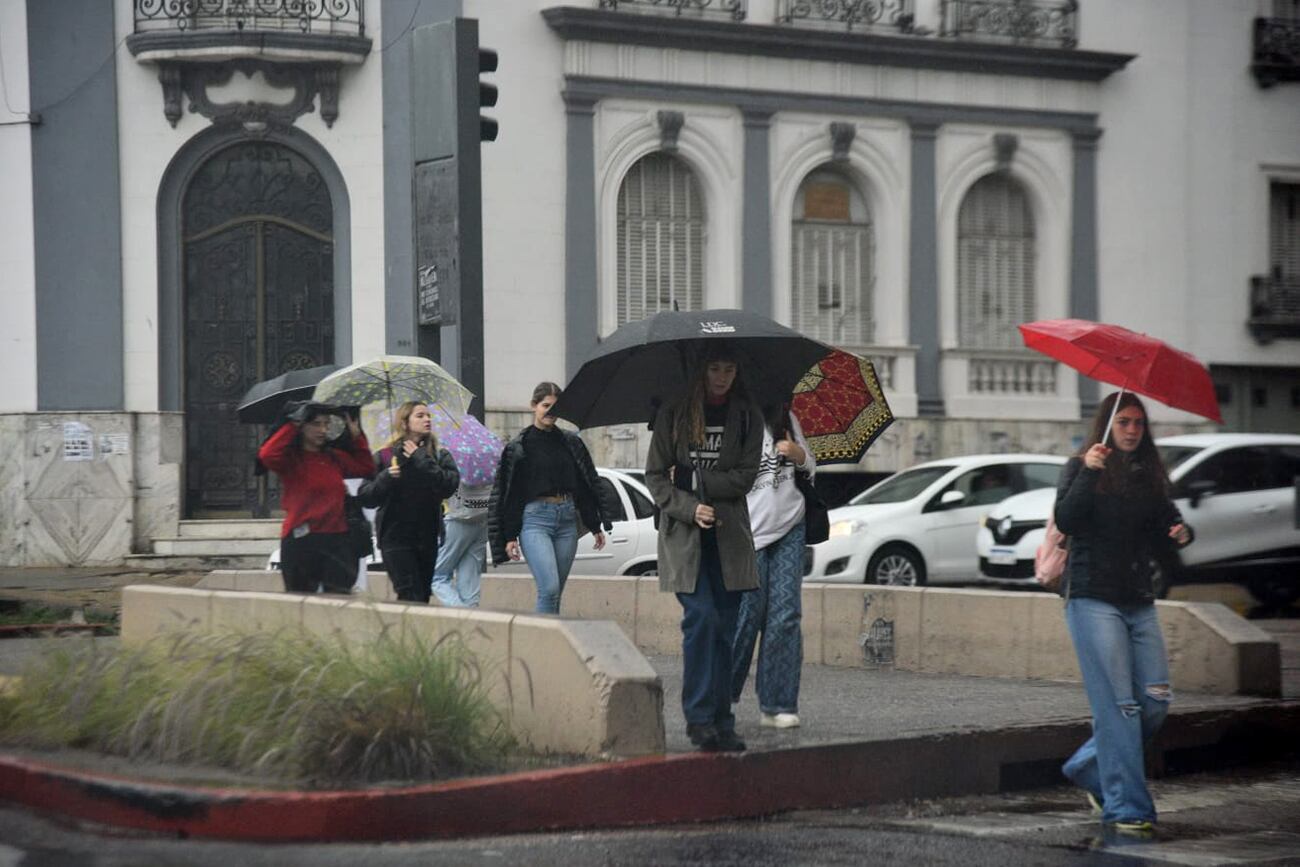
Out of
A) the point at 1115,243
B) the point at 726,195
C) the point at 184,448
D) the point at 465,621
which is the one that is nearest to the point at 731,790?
the point at 465,621

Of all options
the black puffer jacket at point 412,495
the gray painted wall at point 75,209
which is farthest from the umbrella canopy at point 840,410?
the gray painted wall at point 75,209

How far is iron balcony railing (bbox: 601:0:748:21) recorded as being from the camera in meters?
25.0

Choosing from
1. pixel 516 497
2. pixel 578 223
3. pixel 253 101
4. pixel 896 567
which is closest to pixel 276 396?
pixel 516 497

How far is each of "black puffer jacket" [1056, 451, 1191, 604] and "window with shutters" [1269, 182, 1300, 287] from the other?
22270mm

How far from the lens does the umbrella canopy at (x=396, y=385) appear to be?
1204 cm

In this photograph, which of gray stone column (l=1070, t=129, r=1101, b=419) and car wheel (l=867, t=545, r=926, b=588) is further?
gray stone column (l=1070, t=129, r=1101, b=419)

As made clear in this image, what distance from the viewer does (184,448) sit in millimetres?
23594

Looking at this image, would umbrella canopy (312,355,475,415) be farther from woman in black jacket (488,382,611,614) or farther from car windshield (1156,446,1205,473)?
car windshield (1156,446,1205,473)

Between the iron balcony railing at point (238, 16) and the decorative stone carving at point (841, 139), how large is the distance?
6.86 metres

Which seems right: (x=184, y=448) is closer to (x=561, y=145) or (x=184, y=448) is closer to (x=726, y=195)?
(x=561, y=145)

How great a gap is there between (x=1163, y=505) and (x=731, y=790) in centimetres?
215

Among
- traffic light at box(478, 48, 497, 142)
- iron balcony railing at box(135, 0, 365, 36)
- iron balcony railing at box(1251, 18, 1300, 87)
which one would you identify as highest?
iron balcony railing at box(1251, 18, 1300, 87)

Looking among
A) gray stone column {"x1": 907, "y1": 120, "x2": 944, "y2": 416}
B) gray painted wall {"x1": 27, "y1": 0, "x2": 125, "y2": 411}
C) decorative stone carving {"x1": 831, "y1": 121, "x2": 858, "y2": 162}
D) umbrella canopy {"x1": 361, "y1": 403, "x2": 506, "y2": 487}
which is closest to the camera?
umbrella canopy {"x1": 361, "y1": 403, "x2": 506, "y2": 487}

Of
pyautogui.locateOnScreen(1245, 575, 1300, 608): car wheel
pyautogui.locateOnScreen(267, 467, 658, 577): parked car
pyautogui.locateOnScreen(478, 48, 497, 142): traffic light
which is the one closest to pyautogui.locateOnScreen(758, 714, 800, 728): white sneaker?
pyautogui.locateOnScreen(478, 48, 497, 142): traffic light
